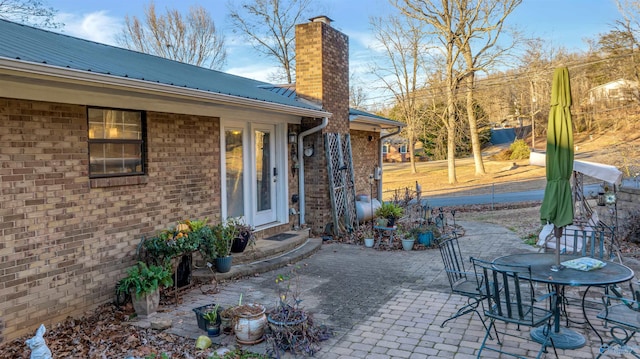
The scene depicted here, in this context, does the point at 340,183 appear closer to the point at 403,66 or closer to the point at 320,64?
the point at 320,64

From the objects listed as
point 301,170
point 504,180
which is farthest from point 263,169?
point 504,180

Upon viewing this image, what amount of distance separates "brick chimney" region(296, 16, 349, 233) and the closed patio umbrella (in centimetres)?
553

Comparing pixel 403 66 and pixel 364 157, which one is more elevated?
pixel 403 66

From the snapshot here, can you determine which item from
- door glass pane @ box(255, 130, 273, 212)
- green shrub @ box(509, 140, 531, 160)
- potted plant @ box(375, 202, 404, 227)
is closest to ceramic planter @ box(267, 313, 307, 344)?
door glass pane @ box(255, 130, 273, 212)

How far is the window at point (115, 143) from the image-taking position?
16.7ft

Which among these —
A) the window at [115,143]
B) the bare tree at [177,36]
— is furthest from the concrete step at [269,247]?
the bare tree at [177,36]

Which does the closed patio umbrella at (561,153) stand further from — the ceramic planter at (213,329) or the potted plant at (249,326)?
the ceramic planter at (213,329)

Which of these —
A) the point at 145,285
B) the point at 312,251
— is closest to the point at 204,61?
the point at 312,251

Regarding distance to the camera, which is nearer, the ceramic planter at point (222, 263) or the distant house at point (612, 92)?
the ceramic planter at point (222, 263)

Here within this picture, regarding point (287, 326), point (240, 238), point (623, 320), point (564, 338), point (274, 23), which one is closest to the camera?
point (623, 320)

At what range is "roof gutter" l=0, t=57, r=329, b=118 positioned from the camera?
3.55 m

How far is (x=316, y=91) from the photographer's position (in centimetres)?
927

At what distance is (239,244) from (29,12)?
1662cm

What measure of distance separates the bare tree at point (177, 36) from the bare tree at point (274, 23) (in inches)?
78.2
